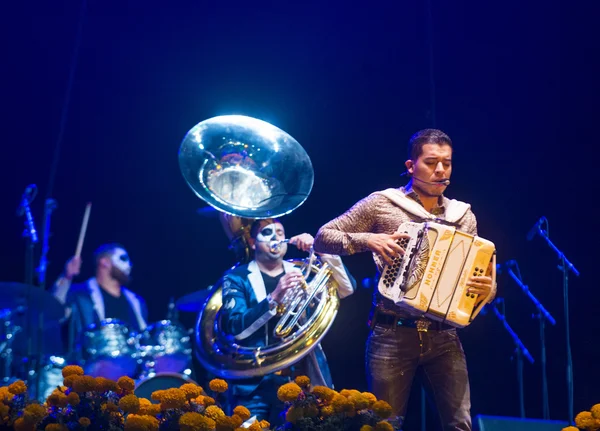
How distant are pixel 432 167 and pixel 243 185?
5.81 feet

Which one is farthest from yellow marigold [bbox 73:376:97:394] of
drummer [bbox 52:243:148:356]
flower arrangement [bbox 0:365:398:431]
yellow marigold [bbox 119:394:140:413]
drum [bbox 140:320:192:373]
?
drummer [bbox 52:243:148:356]

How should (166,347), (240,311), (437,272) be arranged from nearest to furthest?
(437,272) → (240,311) → (166,347)

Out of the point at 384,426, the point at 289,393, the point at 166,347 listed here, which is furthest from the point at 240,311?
the point at 384,426

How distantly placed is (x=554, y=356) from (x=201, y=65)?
154 inches

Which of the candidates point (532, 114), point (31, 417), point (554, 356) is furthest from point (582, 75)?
point (31, 417)

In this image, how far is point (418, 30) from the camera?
241 inches

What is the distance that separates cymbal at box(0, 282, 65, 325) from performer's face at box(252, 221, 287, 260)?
170 centimetres

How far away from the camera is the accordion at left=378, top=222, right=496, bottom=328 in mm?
3051

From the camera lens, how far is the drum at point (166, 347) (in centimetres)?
554

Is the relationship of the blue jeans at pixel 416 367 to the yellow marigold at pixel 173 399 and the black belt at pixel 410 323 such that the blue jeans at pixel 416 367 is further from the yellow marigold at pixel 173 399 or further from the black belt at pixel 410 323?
the yellow marigold at pixel 173 399

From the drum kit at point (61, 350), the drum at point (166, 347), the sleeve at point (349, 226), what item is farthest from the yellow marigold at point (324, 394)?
the drum at point (166, 347)

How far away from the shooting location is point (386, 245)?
3113mm

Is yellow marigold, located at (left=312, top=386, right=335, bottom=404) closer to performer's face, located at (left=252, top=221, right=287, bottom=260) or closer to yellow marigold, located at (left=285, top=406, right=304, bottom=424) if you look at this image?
yellow marigold, located at (left=285, top=406, right=304, bottom=424)

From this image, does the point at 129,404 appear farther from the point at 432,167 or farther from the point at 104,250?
the point at 104,250
